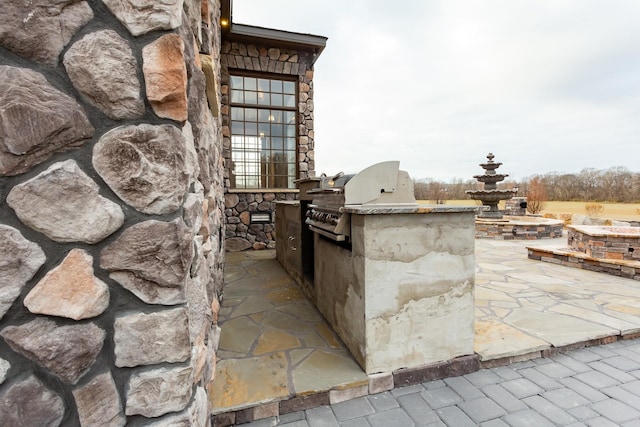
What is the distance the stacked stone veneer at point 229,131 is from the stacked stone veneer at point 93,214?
5356 mm

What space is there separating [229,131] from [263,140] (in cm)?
75

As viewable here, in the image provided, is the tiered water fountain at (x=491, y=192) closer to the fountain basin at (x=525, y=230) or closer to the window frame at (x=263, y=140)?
the fountain basin at (x=525, y=230)

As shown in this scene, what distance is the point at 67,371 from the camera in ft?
2.52

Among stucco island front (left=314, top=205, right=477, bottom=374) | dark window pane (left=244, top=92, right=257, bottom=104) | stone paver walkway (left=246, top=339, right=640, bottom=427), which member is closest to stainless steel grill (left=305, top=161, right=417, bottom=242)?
stucco island front (left=314, top=205, right=477, bottom=374)

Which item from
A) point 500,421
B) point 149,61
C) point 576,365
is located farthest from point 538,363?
point 149,61

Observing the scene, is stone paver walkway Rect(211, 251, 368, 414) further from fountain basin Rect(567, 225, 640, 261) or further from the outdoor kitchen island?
fountain basin Rect(567, 225, 640, 261)

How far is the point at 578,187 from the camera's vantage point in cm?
1684

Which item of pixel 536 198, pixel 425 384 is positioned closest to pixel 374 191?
pixel 425 384

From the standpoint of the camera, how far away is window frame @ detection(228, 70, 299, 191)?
6.16 m

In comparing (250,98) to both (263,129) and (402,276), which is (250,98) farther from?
(402,276)

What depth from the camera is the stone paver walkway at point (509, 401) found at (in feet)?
5.04

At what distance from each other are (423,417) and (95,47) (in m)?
2.11

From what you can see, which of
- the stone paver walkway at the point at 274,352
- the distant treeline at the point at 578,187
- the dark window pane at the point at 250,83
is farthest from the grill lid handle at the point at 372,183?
the distant treeline at the point at 578,187

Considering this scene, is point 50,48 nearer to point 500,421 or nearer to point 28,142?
point 28,142
